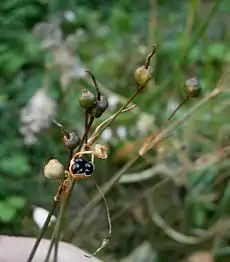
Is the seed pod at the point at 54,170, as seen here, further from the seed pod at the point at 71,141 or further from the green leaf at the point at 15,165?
the green leaf at the point at 15,165

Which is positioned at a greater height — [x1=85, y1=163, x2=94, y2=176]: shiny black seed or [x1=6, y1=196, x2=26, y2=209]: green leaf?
[x1=85, y1=163, x2=94, y2=176]: shiny black seed

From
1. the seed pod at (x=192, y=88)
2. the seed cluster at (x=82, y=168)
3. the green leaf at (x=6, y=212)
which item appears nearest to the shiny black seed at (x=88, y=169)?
the seed cluster at (x=82, y=168)

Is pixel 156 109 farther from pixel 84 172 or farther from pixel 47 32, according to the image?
pixel 84 172

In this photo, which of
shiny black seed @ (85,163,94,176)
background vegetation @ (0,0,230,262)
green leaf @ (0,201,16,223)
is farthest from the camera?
→ background vegetation @ (0,0,230,262)

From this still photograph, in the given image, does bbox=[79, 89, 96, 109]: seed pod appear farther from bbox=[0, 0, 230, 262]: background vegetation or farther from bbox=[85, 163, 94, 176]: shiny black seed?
bbox=[0, 0, 230, 262]: background vegetation

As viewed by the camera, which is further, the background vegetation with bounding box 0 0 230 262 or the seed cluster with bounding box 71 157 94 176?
the background vegetation with bounding box 0 0 230 262

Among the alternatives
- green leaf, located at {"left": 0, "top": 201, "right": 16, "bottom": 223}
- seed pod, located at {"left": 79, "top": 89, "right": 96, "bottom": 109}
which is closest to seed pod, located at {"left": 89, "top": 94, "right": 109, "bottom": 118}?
seed pod, located at {"left": 79, "top": 89, "right": 96, "bottom": 109}

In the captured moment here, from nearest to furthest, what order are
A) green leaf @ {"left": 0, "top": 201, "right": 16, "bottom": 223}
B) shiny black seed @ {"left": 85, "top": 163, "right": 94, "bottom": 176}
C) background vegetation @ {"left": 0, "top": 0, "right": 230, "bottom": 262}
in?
1. shiny black seed @ {"left": 85, "top": 163, "right": 94, "bottom": 176}
2. green leaf @ {"left": 0, "top": 201, "right": 16, "bottom": 223}
3. background vegetation @ {"left": 0, "top": 0, "right": 230, "bottom": 262}

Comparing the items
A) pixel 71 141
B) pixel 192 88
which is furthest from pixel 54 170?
pixel 192 88

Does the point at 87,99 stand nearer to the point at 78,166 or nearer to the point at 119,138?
the point at 78,166

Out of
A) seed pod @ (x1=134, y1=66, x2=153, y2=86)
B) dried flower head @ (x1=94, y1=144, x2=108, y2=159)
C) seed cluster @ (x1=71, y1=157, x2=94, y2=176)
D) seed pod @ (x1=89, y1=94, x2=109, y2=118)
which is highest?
seed pod @ (x1=134, y1=66, x2=153, y2=86)
